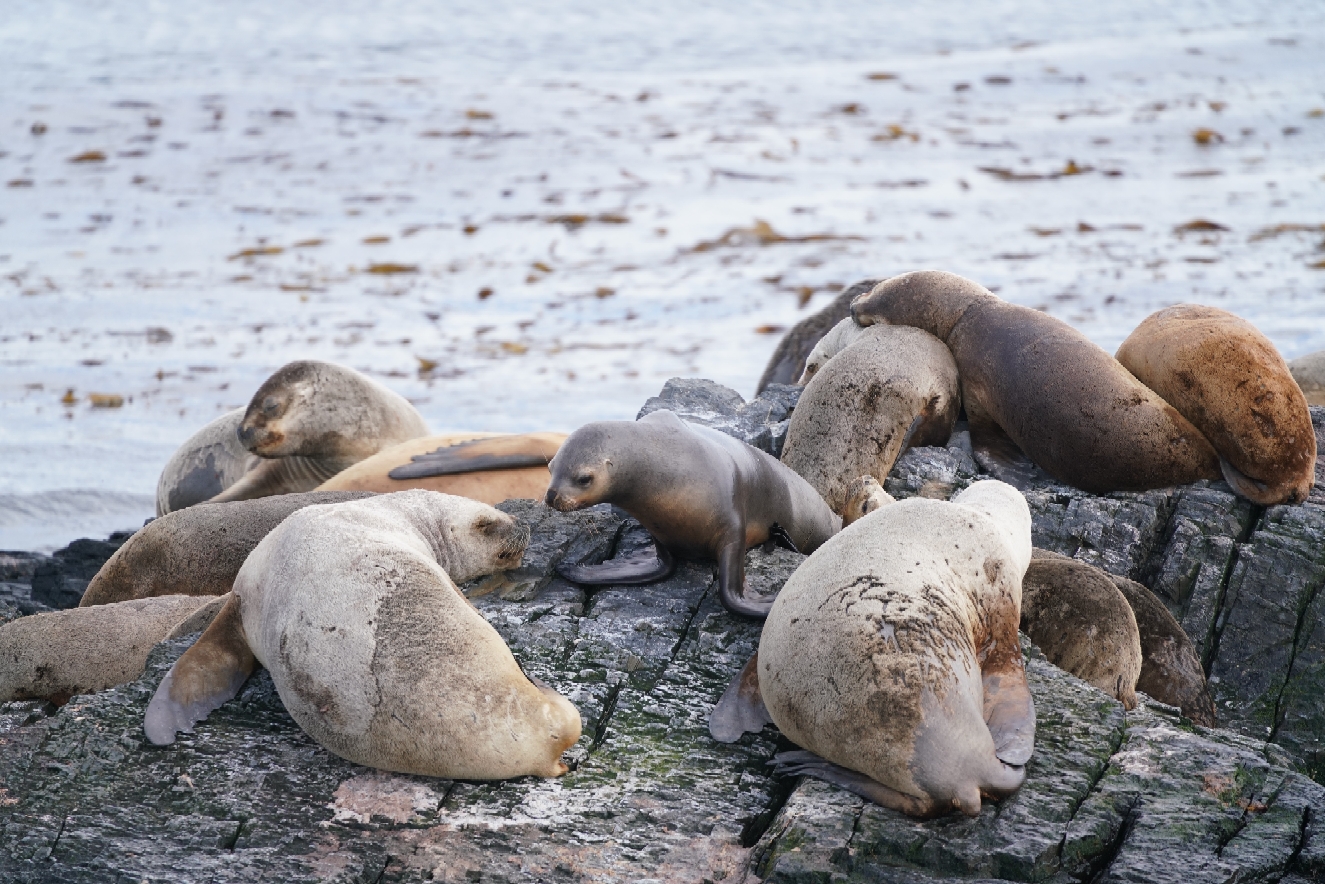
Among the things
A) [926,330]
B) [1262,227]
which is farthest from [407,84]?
[926,330]

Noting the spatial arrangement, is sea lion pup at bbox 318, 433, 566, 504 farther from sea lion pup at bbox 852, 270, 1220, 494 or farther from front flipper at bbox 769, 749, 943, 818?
front flipper at bbox 769, 749, 943, 818

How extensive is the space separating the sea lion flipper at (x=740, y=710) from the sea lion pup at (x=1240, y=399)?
8.14 ft

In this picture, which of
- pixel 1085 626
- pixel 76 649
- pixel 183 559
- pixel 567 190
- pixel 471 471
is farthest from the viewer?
pixel 567 190

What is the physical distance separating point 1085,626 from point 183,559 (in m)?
3.43

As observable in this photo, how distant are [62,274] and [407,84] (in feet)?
23.4

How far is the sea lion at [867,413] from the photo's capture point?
5805mm

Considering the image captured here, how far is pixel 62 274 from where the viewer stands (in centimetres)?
1274

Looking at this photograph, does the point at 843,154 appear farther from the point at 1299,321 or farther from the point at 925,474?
the point at 925,474

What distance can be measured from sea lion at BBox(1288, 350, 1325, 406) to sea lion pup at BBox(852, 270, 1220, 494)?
210 centimetres

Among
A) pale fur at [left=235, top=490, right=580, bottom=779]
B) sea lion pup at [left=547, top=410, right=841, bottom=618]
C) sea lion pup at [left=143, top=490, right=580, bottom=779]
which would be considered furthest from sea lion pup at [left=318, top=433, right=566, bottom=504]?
pale fur at [left=235, top=490, right=580, bottom=779]

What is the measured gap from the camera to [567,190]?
50.3 feet

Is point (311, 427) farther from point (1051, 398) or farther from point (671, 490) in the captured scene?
point (1051, 398)

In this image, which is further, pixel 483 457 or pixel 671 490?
pixel 483 457

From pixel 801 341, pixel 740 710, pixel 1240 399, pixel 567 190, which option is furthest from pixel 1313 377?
pixel 567 190
